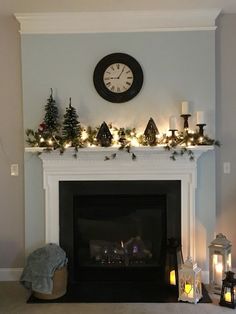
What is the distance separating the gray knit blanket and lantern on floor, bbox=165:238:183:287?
0.97m

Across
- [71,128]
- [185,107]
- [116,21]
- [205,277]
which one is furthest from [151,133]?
[205,277]

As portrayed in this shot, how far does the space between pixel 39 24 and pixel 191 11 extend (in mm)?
1469

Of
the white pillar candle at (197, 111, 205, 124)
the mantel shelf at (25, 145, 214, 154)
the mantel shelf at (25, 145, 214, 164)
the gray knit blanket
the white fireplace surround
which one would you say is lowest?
the gray knit blanket

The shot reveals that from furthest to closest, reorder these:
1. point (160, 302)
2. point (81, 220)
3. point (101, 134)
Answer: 1. point (81, 220)
2. point (101, 134)
3. point (160, 302)

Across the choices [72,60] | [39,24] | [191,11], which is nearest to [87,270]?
[72,60]

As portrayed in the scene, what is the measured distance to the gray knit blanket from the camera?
10.2 ft

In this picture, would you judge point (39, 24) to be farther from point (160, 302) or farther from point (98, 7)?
point (160, 302)

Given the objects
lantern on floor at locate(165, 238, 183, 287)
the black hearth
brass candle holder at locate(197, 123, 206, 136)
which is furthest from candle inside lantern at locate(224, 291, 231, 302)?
brass candle holder at locate(197, 123, 206, 136)

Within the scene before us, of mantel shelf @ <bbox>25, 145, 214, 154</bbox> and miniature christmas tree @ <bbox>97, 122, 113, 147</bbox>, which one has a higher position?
miniature christmas tree @ <bbox>97, 122, 113, 147</bbox>

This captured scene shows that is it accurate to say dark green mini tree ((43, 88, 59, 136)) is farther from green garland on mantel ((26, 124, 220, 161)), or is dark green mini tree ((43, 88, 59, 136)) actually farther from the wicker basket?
the wicker basket

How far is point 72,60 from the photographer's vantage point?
3.53 meters

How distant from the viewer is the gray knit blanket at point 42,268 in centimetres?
312

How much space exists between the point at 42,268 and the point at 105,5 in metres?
2.43

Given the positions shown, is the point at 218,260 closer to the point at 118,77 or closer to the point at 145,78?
the point at 145,78
